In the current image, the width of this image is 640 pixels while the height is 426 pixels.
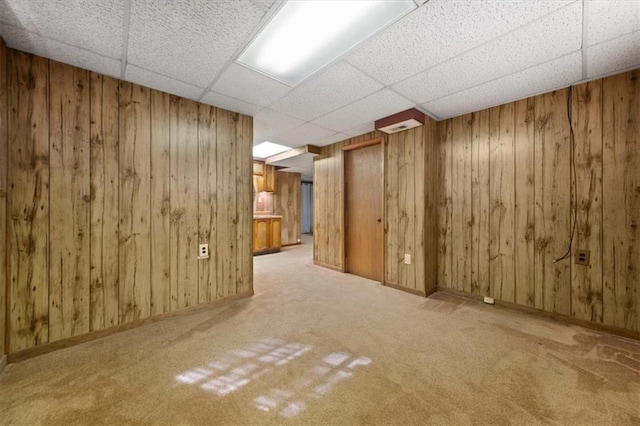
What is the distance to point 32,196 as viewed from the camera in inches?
72.8

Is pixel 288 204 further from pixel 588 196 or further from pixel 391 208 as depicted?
pixel 588 196

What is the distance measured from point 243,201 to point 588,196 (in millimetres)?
3503

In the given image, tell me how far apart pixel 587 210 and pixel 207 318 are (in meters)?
3.77

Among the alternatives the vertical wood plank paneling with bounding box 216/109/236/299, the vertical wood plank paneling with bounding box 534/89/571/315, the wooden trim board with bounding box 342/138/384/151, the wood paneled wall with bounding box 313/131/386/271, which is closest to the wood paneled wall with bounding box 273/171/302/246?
the wood paneled wall with bounding box 313/131/386/271

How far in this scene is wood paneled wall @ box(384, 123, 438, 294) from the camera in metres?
3.14

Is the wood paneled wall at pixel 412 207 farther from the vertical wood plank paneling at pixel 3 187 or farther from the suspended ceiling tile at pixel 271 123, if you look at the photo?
the vertical wood plank paneling at pixel 3 187

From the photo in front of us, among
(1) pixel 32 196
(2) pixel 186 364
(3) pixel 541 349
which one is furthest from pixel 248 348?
(3) pixel 541 349

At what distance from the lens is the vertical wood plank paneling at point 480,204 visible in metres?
2.92

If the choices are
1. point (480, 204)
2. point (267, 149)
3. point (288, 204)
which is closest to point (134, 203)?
point (267, 149)

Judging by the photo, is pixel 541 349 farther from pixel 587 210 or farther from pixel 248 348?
pixel 248 348

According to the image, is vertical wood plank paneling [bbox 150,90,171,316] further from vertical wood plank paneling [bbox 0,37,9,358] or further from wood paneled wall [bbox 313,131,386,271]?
Answer: wood paneled wall [bbox 313,131,386,271]

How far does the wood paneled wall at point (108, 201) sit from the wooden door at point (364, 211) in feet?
6.52

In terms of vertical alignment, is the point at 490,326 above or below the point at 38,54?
below

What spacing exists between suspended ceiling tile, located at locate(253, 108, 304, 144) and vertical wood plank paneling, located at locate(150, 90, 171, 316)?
3.37ft
